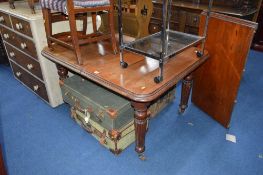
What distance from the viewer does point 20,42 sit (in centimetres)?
208

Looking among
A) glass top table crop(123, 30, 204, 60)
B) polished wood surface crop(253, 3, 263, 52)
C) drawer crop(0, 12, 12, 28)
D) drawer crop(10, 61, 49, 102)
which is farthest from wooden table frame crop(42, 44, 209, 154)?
polished wood surface crop(253, 3, 263, 52)

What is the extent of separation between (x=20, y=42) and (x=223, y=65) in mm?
1820

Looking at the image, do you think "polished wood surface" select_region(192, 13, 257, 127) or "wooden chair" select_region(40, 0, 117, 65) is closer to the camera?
"wooden chair" select_region(40, 0, 117, 65)

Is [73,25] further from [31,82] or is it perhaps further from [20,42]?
[31,82]

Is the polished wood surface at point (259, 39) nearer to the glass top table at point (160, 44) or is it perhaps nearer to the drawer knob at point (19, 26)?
the glass top table at point (160, 44)

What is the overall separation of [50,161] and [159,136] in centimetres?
87

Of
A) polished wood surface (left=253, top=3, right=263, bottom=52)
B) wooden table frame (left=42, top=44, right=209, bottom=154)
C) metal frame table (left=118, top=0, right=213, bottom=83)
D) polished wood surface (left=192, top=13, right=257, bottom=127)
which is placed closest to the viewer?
wooden table frame (left=42, top=44, right=209, bottom=154)

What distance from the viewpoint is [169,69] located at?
1.48 metres

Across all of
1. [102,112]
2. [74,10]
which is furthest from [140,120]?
[74,10]

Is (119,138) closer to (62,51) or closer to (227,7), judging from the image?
(62,51)

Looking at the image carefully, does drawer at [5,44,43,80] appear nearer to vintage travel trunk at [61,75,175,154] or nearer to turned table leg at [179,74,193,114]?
vintage travel trunk at [61,75,175,154]

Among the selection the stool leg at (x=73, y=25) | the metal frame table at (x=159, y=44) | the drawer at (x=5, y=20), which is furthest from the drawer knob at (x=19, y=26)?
the metal frame table at (x=159, y=44)

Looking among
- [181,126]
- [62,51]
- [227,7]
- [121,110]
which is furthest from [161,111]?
[227,7]

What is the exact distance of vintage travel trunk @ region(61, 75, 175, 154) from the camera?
1.52 metres
